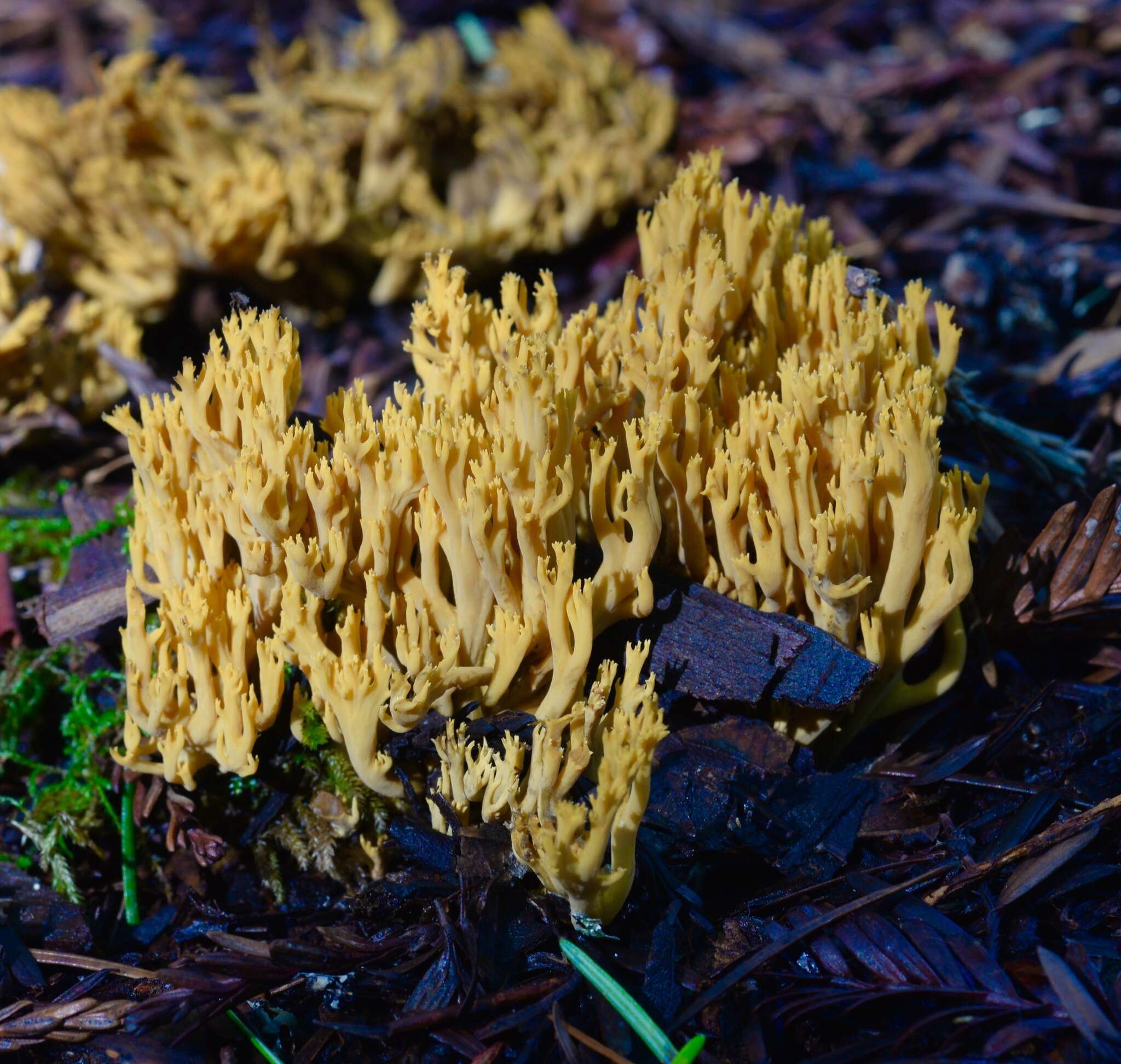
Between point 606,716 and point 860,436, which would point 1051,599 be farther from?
point 606,716

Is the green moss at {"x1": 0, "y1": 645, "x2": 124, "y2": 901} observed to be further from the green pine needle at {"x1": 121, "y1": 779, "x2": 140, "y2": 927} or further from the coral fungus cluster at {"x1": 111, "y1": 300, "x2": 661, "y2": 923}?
the coral fungus cluster at {"x1": 111, "y1": 300, "x2": 661, "y2": 923}

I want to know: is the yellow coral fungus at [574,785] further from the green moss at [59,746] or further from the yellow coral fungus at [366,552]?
the green moss at [59,746]

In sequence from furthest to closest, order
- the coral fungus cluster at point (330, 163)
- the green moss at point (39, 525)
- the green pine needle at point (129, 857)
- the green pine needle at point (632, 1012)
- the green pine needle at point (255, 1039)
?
the coral fungus cluster at point (330, 163) < the green moss at point (39, 525) < the green pine needle at point (129, 857) < the green pine needle at point (255, 1039) < the green pine needle at point (632, 1012)

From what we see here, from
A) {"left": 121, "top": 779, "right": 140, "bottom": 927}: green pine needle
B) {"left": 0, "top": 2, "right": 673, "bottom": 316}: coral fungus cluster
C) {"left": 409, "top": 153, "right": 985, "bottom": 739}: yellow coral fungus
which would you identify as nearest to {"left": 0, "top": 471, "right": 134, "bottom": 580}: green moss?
{"left": 121, "top": 779, "right": 140, "bottom": 927}: green pine needle

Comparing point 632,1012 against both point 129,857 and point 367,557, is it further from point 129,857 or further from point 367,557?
point 129,857

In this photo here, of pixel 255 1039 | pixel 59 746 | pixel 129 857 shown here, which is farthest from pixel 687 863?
pixel 59 746

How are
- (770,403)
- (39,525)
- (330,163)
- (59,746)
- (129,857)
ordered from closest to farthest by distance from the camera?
(770,403) → (129,857) → (59,746) → (39,525) → (330,163)

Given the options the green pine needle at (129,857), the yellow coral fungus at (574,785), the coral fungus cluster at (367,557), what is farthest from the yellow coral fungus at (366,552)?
the green pine needle at (129,857)
